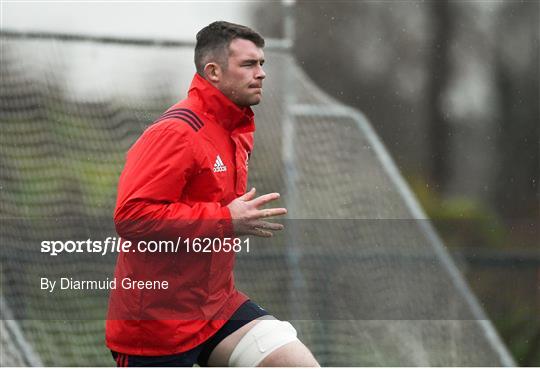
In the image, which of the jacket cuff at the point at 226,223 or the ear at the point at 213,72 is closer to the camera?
the jacket cuff at the point at 226,223

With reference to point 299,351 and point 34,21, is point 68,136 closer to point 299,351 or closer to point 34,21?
point 34,21

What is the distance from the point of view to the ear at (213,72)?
327cm

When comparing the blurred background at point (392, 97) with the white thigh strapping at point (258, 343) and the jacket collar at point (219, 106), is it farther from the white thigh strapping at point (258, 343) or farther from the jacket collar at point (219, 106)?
the white thigh strapping at point (258, 343)

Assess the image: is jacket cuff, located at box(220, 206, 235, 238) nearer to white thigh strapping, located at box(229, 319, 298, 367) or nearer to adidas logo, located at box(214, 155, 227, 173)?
adidas logo, located at box(214, 155, 227, 173)

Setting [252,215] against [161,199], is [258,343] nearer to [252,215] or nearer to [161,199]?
[252,215]

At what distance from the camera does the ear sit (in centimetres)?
327

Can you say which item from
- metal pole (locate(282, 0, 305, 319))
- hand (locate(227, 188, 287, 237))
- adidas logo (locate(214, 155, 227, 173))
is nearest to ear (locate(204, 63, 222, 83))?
adidas logo (locate(214, 155, 227, 173))

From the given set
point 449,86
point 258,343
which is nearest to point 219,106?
point 258,343

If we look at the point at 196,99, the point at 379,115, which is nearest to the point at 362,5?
the point at 379,115

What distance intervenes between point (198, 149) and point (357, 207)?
10.1 feet

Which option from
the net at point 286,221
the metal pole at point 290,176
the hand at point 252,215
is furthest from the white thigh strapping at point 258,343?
the metal pole at point 290,176

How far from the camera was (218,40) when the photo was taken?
3.32 meters

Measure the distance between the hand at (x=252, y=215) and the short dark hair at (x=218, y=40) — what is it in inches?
17.5

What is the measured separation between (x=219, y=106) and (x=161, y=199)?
36 centimetres
